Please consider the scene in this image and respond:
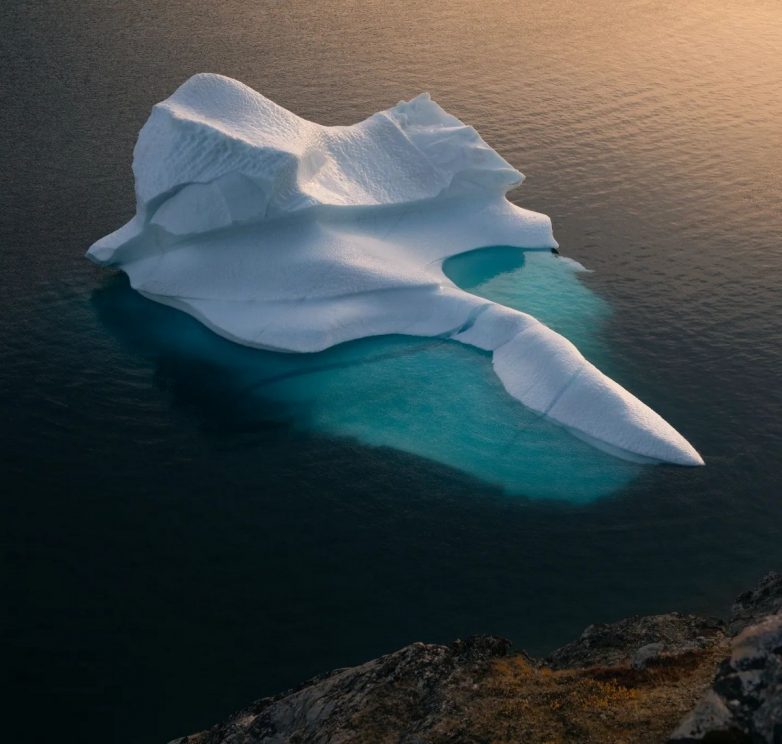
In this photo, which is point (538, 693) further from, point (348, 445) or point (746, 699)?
point (348, 445)

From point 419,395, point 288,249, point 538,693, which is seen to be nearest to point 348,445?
point 419,395

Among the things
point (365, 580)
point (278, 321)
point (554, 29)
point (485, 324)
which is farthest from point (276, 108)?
point (554, 29)

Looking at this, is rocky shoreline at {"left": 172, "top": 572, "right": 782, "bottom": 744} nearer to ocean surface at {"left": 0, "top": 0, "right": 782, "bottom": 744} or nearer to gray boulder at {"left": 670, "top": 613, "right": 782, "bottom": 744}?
gray boulder at {"left": 670, "top": 613, "right": 782, "bottom": 744}

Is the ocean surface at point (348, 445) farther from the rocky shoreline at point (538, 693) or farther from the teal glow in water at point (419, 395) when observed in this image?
the rocky shoreline at point (538, 693)

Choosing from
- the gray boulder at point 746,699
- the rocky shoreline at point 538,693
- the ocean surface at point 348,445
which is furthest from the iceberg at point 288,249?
the gray boulder at point 746,699

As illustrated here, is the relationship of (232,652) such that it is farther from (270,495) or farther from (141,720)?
(270,495)

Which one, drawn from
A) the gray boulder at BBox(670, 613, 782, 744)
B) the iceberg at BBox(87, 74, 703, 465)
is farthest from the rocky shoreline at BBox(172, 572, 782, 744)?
the iceberg at BBox(87, 74, 703, 465)
